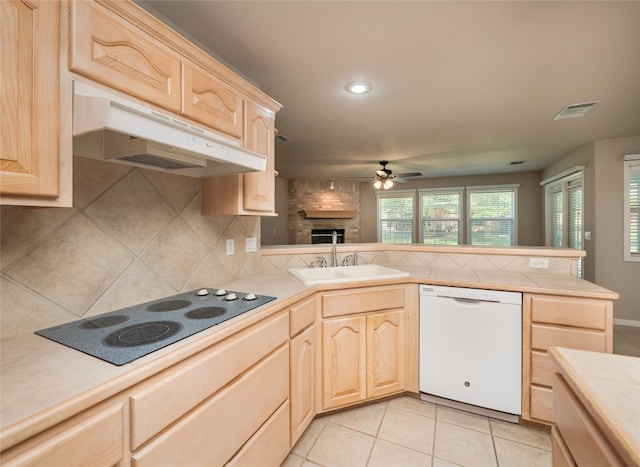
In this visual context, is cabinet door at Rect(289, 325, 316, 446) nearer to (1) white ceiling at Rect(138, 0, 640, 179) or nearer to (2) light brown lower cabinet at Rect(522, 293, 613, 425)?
(2) light brown lower cabinet at Rect(522, 293, 613, 425)

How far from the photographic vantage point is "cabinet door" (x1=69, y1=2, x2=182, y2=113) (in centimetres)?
90

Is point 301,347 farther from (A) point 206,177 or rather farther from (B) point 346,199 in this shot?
(B) point 346,199

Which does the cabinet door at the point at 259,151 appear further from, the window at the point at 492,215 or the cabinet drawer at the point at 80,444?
the window at the point at 492,215

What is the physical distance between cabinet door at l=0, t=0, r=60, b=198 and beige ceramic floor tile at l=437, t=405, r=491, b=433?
240cm

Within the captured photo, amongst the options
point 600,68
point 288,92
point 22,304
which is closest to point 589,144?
point 600,68

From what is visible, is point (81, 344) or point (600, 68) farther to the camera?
point (600, 68)

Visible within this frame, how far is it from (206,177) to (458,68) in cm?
191

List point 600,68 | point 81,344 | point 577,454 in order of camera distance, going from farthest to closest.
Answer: point 600,68 < point 81,344 < point 577,454

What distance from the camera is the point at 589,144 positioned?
390cm

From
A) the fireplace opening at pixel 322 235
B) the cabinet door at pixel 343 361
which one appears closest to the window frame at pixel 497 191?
the fireplace opening at pixel 322 235

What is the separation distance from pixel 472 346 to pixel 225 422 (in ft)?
5.29

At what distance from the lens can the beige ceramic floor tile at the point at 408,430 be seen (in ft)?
5.54

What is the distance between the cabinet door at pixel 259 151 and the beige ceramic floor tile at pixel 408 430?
5.26 feet

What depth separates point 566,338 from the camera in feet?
5.63
